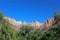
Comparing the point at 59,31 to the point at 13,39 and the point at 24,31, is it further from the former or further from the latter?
the point at 24,31

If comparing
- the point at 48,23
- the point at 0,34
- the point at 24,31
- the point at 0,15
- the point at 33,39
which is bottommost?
the point at 0,34

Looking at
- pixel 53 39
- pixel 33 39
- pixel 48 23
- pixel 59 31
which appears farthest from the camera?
pixel 48 23

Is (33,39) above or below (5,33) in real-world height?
above

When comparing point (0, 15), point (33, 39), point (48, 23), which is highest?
point (48, 23)

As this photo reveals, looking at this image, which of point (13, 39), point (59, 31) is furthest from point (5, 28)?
point (59, 31)

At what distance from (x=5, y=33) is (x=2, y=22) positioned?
84.2 inches

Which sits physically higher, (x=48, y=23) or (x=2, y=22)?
(x=48, y=23)

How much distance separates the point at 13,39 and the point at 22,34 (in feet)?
162

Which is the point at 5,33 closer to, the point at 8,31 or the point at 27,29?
the point at 8,31

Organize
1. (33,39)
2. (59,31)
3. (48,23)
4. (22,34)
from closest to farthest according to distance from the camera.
A: (59,31) < (33,39) < (22,34) < (48,23)

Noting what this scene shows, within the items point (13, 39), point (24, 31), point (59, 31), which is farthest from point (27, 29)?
point (13, 39)

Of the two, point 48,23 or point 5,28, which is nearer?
point 5,28

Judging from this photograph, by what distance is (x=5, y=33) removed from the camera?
41812 mm

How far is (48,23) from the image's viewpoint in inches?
6511
